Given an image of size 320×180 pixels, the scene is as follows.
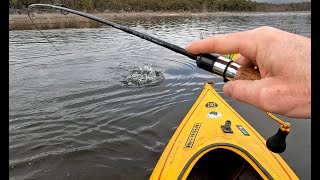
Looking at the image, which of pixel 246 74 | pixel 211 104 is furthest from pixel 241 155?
pixel 246 74

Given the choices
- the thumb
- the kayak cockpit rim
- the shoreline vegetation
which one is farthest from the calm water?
the shoreline vegetation

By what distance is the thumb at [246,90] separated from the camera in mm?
1612

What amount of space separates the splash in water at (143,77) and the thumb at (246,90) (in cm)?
902

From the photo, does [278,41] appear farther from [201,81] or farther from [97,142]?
[201,81]

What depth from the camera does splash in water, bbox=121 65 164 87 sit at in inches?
431

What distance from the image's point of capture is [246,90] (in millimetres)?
1668

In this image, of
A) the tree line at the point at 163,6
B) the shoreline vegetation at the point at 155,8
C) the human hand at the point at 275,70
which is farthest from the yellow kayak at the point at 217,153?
the tree line at the point at 163,6

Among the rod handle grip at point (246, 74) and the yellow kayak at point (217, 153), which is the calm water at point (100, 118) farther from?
the rod handle grip at point (246, 74)

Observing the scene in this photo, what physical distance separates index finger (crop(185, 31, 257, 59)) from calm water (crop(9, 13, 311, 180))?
4410 millimetres

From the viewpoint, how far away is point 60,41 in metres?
20.7

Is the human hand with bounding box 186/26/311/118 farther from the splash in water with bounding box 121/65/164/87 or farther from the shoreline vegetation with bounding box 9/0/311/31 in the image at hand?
the shoreline vegetation with bounding box 9/0/311/31

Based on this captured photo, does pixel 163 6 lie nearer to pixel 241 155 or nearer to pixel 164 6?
pixel 164 6

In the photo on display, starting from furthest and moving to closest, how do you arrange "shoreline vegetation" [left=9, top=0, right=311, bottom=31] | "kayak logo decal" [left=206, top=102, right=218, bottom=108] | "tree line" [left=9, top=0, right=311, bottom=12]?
1. "tree line" [left=9, top=0, right=311, bottom=12]
2. "shoreline vegetation" [left=9, top=0, right=311, bottom=31]
3. "kayak logo decal" [left=206, top=102, right=218, bottom=108]
